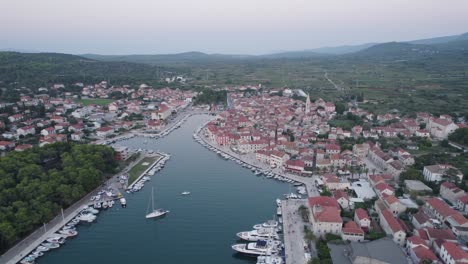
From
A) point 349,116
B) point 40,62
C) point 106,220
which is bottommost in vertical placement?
point 106,220

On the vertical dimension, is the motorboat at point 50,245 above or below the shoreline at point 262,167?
below

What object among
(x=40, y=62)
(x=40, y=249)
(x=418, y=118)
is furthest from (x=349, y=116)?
(x=40, y=62)

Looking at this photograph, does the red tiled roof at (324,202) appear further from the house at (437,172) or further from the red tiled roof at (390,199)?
the house at (437,172)

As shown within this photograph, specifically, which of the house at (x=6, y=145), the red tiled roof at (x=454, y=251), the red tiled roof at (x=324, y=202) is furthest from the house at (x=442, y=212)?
the house at (x=6, y=145)

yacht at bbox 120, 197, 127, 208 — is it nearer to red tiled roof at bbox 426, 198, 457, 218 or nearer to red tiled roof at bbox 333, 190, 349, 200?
red tiled roof at bbox 333, 190, 349, 200

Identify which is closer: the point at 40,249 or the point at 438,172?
the point at 40,249

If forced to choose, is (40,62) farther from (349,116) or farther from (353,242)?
(353,242)
